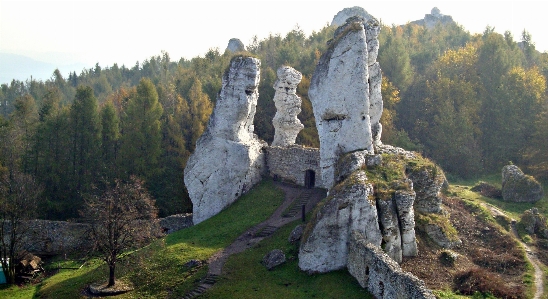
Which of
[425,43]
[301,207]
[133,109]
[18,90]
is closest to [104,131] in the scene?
[133,109]

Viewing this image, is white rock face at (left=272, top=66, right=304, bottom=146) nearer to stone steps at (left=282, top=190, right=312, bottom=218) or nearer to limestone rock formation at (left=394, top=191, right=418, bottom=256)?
stone steps at (left=282, top=190, right=312, bottom=218)

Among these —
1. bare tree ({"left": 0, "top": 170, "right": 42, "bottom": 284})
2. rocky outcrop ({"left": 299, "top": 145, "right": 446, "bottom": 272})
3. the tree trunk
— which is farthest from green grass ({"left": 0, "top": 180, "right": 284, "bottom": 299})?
rocky outcrop ({"left": 299, "top": 145, "right": 446, "bottom": 272})

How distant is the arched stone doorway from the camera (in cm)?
3338

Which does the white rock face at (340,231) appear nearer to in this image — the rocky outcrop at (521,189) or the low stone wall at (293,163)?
the low stone wall at (293,163)

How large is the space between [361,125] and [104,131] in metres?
25.3

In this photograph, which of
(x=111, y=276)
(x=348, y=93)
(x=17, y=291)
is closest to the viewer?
(x=111, y=276)

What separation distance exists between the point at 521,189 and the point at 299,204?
14.8m

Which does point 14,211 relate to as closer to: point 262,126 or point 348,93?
point 348,93

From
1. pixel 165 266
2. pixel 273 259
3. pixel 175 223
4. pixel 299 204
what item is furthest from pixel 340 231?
pixel 175 223

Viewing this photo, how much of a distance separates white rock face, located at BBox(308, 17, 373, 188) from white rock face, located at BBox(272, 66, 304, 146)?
9.11 m

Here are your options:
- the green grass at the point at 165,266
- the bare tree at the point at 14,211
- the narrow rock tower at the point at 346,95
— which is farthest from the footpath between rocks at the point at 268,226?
the bare tree at the point at 14,211

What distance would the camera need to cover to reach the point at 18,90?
103750mm

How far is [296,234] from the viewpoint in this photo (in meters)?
24.7

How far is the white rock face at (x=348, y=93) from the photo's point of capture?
1057 inches
